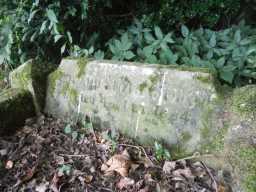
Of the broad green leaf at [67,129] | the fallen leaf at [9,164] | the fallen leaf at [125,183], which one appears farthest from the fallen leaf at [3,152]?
the fallen leaf at [125,183]

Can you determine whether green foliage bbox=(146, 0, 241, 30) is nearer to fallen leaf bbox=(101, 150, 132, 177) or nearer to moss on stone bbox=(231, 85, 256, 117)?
moss on stone bbox=(231, 85, 256, 117)

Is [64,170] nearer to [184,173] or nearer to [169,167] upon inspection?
[169,167]

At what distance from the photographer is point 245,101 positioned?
1.90 metres

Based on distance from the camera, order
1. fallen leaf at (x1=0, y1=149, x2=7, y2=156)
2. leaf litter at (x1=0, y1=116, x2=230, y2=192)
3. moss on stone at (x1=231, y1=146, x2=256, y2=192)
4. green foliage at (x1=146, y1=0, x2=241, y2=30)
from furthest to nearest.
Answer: green foliage at (x1=146, y1=0, x2=241, y2=30) < fallen leaf at (x1=0, y1=149, x2=7, y2=156) < leaf litter at (x1=0, y1=116, x2=230, y2=192) < moss on stone at (x1=231, y1=146, x2=256, y2=192)

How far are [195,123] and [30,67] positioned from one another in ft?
5.54

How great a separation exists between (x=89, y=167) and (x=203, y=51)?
1.72m

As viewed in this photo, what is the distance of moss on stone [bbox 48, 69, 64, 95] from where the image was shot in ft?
8.95

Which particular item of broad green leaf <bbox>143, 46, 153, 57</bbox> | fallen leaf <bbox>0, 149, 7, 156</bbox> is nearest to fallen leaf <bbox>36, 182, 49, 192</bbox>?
fallen leaf <bbox>0, 149, 7, 156</bbox>

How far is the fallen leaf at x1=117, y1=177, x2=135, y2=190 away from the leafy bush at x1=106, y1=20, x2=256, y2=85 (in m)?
1.23

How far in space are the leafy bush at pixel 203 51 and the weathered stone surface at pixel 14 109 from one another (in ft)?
3.21

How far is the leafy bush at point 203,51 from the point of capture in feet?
8.70

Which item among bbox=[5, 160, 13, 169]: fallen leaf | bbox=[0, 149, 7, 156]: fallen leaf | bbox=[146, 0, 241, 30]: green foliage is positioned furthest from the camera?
bbox=[146, 0, 241, 30]: green foliage

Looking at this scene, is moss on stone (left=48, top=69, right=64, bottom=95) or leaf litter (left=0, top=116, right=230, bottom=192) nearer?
leaf litter (left=0, top=116, right=230, bottom=192)

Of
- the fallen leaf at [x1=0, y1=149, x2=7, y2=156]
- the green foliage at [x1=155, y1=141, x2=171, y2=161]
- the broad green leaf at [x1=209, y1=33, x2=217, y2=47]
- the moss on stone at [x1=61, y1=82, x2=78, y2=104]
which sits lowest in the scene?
the fallen leaf at [x1=0, y1=149, x2=7, y2=156]
